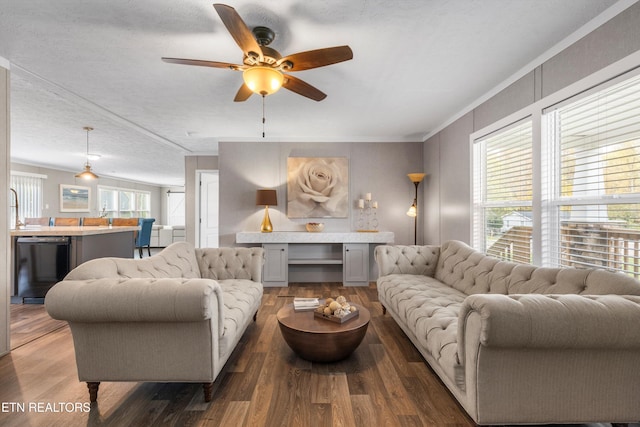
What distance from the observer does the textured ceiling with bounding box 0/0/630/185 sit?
183cm

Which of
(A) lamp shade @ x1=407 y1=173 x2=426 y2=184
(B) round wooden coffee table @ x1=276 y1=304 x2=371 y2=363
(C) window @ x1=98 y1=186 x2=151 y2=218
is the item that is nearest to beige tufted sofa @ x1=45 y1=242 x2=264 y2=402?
(B) round wooden coffee table @ x1=276 y1=304 x2=371 y2=363

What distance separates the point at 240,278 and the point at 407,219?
301 cm

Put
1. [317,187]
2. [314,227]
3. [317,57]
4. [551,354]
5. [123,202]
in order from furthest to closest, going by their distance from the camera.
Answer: [123,202] → [317,187] → [314,227] → [317,57] → [551,354]

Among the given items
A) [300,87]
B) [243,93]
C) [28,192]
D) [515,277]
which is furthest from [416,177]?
[28,192]

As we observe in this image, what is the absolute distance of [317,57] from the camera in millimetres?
1885

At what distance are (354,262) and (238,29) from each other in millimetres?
3573

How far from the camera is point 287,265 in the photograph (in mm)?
4527

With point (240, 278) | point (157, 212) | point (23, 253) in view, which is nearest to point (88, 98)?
point (23, 253)

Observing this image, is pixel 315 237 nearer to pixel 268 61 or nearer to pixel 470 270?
pixel 470 270

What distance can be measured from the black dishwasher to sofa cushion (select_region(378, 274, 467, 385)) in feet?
13.1

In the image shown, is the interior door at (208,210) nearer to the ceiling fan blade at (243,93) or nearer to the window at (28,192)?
the ceiling fan blade at (243,93)

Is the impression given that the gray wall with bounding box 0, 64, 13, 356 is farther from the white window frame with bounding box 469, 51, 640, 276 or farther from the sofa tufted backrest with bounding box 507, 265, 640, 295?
the white window frame with bounding box 469, 51, 640, 276

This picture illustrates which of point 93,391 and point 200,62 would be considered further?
point 200,62

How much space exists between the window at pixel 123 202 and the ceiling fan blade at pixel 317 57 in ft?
33.4
